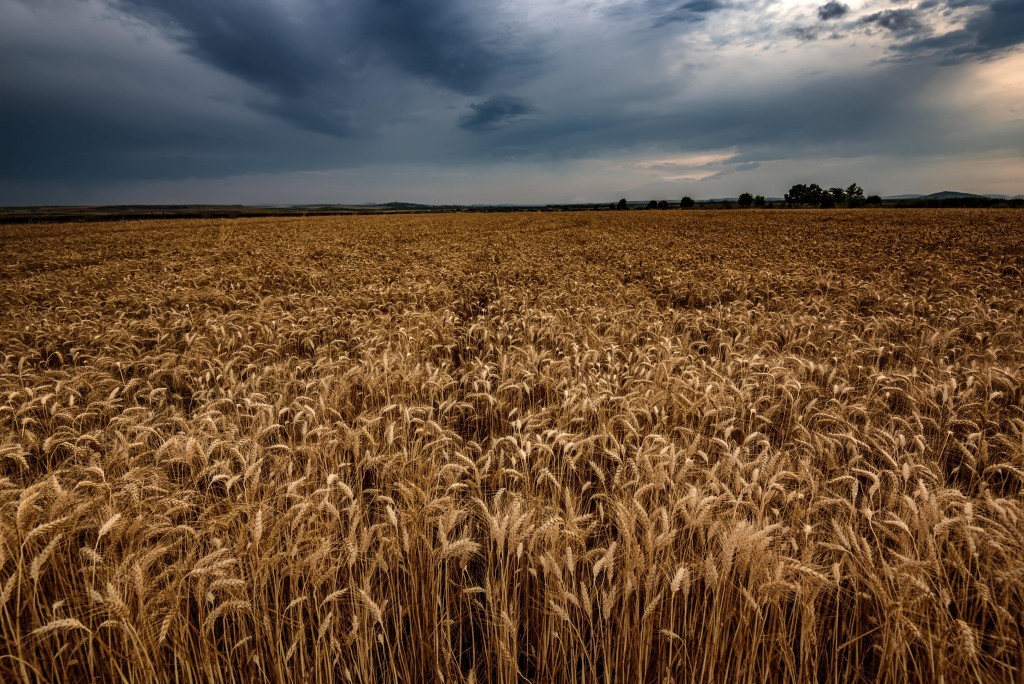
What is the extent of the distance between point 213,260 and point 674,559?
67.8ft

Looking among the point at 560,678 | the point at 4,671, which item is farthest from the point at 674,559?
the point at 4,671

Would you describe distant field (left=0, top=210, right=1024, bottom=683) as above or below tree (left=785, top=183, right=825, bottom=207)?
below

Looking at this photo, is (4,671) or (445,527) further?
(445,527)

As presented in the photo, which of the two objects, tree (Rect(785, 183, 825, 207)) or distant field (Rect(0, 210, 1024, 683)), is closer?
distant field (Rect(0, 210, 1024, 683))

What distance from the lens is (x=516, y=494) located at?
2.66 metres

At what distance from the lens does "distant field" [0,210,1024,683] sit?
6.42ft

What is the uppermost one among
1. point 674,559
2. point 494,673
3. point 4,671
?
point 674,559

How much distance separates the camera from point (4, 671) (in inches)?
75.1

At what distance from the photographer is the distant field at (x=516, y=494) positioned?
1.96 meters

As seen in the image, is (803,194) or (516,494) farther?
(803,194)

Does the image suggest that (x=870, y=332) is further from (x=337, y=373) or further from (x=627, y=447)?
(x=337, y=373)

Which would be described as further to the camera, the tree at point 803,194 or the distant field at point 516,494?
the tree at point 803,194

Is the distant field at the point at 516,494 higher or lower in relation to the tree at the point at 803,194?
lower

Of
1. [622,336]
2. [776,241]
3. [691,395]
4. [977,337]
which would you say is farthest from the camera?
[776,241]
